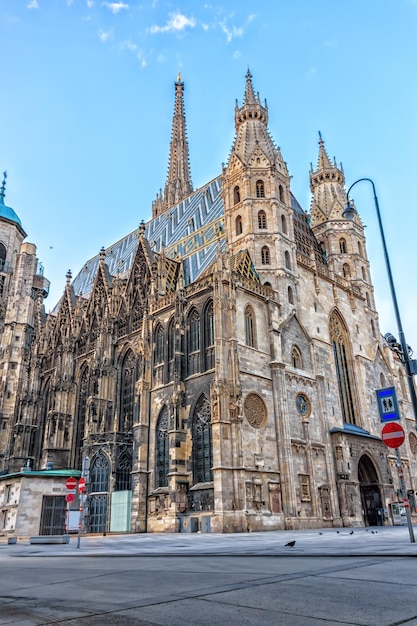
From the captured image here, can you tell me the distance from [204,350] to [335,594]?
2724 cm

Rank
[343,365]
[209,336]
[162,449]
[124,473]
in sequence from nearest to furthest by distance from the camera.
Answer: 1. [209,336]
2. [162,449]
3. [124,473]
4. [343,365]

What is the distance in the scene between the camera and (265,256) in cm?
3919

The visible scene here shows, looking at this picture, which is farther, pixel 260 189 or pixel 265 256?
pixel 260 189

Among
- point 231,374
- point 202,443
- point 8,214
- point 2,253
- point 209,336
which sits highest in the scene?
point 8,214

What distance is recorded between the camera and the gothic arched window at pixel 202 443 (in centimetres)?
3009

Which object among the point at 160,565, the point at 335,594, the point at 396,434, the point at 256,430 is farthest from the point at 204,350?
the point at 335,594

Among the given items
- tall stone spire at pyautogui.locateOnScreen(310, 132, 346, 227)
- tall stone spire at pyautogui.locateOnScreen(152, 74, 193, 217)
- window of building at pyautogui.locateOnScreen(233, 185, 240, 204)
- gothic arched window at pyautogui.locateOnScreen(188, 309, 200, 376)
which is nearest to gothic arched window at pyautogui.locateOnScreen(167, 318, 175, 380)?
gothic arched window at pyautogui.locateOnScreen(188, 309, 200, 376)

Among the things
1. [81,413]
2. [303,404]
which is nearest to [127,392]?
[81,413]

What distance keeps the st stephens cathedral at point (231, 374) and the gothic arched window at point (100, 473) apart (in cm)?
11

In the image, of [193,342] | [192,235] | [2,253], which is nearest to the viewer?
[193,342]

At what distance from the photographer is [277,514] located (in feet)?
98.9

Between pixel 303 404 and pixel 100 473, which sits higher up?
pixel 303 404

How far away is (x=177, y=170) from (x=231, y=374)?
57.3 metres

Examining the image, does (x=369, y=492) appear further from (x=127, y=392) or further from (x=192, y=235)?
(x=192, y=235)
